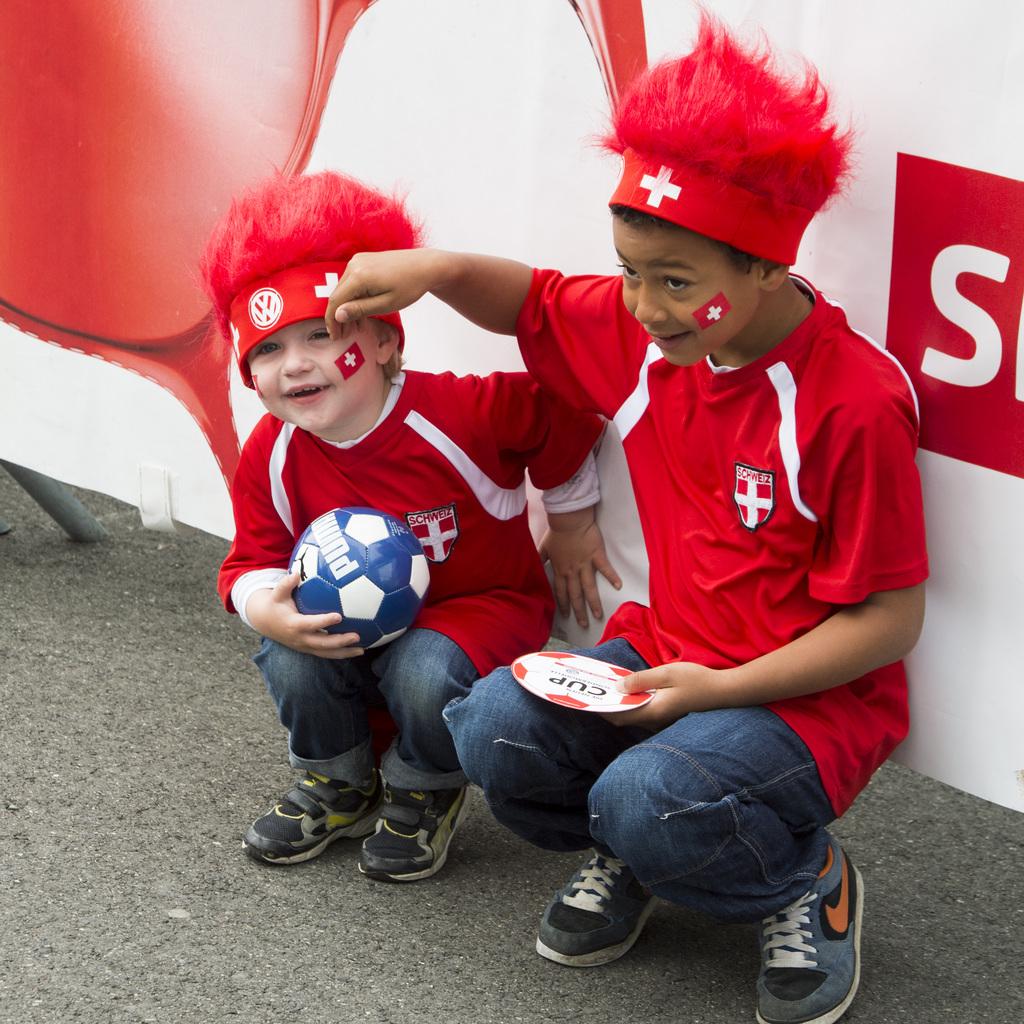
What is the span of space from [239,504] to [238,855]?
0.55 metres

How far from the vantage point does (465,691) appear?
2.25m

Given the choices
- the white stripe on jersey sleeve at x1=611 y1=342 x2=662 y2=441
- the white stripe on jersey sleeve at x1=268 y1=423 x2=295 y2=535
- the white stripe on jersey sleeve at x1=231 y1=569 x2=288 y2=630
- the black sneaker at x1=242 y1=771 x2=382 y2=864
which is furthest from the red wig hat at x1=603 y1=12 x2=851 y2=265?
the black sneaker at x1=242 y1=771 x2=382 y2=864

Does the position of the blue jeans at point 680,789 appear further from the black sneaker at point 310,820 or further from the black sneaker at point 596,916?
the black sneaker at point 310,820

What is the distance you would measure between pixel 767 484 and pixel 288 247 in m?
0.77

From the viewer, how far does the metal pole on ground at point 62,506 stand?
3622mm

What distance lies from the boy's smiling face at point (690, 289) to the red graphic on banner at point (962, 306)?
0.66 ft

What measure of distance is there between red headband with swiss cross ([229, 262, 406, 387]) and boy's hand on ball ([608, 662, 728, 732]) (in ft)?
2.11

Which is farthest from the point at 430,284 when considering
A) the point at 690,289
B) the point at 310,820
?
the point at 310,820

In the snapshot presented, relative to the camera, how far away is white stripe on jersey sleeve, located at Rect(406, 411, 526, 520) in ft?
7.59

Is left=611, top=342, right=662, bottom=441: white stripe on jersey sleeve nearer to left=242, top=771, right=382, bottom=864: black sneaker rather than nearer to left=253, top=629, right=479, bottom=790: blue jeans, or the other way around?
left=253, top=629, right=479, bottom=790: blue jeans

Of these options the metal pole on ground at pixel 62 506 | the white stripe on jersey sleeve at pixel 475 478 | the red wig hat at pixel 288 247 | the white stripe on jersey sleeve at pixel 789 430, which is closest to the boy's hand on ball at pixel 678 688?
the white stripe on jersey sleeve at pixel 789 430

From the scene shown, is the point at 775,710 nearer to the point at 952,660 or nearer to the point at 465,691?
the point at 952,660

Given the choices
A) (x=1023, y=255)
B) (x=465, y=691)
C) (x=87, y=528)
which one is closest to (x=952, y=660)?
(x=1023, y=255)

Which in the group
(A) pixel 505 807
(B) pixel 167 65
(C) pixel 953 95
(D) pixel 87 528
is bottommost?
(D) pixel 87 528
